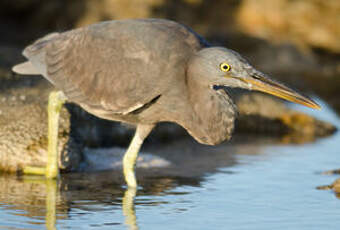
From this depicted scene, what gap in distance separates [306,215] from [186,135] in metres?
3.82

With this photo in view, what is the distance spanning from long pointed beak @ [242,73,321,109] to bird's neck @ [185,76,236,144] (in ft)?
0.95

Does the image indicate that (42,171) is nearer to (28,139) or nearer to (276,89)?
(28,139)

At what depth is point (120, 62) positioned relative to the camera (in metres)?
6.76

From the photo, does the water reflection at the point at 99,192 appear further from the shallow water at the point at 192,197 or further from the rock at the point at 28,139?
the rock at the point at 28,139

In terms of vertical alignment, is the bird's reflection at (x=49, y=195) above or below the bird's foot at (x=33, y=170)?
below

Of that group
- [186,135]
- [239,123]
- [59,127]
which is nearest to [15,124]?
[59,127]

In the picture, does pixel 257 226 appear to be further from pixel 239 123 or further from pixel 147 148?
pixel 239 123

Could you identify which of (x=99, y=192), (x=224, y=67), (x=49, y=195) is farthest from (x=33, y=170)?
(x=224, y=67)

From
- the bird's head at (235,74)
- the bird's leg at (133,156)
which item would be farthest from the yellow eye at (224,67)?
the bird's leg at (133,156)

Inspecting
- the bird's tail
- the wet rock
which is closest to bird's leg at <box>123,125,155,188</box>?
the bird's tail

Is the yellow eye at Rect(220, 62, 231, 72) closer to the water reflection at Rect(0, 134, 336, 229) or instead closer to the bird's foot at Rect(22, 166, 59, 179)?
the water reflection at Rect(0, 134, 336, 229)

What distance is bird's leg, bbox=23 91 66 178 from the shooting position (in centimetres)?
725

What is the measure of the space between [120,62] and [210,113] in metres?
0.98

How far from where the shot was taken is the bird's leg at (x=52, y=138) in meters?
7.25
